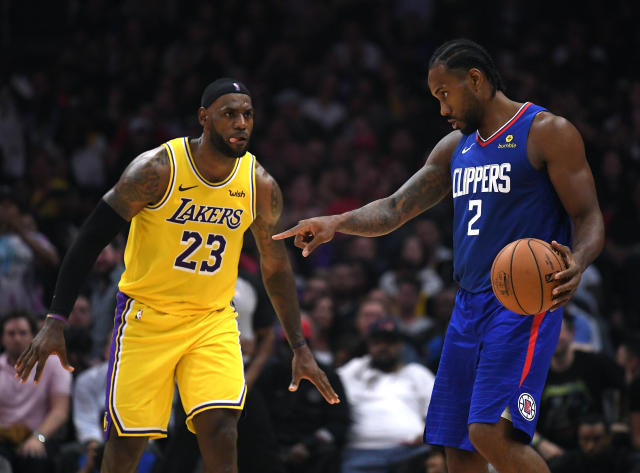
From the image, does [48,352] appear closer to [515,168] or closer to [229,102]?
[229,102]

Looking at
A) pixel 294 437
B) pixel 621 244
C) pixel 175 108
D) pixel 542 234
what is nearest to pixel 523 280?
pixel 542 234

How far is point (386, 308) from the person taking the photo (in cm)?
932

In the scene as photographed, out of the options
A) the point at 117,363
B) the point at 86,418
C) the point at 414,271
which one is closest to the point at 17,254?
the point at 86,418

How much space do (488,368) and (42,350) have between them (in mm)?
2163

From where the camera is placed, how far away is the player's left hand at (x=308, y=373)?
5016 mm

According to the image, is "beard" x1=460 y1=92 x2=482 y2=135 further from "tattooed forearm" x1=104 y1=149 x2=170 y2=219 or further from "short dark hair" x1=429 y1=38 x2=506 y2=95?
"tattooed forearm" x1=104 y1=149 x2=170 y2=219

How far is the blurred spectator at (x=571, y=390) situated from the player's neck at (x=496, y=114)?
3297 millimetres

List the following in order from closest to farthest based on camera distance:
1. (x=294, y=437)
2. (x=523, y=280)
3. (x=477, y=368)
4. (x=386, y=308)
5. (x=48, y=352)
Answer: (x=523, y=280), (x=477, y=368), (x=48, y=352), (x=294, y=437), (x=386, y=308)

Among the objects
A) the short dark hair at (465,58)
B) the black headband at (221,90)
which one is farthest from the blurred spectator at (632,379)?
the black headband at (221,90)

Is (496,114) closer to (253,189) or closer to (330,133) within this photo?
(253,189)

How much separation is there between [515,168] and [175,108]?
347 inches

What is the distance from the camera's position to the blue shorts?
4.14 metres

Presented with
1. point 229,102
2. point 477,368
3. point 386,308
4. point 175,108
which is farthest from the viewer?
point 175,108


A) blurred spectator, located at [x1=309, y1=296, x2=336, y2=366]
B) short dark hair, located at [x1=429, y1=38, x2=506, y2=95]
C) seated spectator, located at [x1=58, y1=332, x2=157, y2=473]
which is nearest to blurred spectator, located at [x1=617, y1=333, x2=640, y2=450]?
blurred spectator, located at [x1=309, y1=296, x2=336, y2=366]
